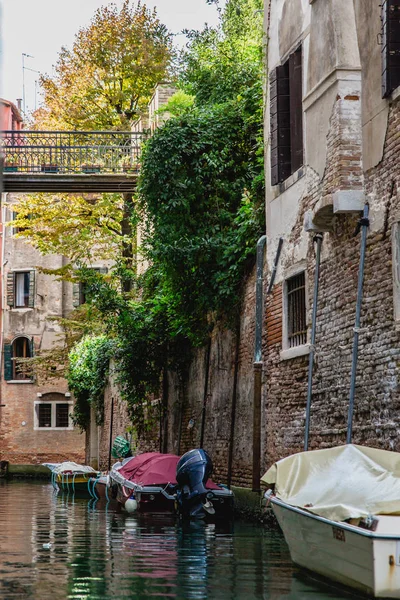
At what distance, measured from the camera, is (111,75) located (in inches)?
1270

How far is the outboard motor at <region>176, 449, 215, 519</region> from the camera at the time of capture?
15.2m

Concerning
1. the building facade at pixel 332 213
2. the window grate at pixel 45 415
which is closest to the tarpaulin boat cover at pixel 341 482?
the building facade at pixel 332 213

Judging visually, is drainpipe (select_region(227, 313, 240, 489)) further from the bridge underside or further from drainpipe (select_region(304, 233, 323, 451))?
the bridge underside

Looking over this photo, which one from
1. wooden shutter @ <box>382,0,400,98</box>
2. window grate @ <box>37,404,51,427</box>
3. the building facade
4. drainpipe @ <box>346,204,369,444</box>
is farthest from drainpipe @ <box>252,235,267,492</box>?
window grate @ <box>37,404,51,427</box>

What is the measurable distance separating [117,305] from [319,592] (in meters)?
14.5

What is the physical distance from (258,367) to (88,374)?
17.6 meters

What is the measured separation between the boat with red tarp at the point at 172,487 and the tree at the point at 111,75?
15.4m

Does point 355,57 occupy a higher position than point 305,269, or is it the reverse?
point 355,57

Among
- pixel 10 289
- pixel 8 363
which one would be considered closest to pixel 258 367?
pixel 8 363

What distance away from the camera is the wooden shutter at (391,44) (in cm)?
1058

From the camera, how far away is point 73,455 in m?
40.8

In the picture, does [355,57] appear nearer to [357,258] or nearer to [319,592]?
[357,258]

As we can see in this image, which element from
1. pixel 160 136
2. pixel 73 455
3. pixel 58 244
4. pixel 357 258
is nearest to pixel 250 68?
pixel 160 136

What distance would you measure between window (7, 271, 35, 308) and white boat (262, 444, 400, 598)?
107ft
